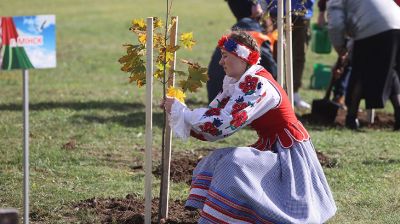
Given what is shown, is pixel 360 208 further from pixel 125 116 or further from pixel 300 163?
pixel 125 116

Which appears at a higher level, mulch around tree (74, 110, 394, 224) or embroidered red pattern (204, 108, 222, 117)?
embroidered red pattern (204, 108, 222, 117)

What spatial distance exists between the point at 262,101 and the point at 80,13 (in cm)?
1916

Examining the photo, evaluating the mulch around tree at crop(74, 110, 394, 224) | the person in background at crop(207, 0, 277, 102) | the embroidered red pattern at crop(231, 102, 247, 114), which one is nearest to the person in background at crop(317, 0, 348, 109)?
the person in background at crop(207, 0, 277, 102)

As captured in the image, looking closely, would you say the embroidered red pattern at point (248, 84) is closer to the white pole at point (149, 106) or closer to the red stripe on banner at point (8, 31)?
the white pole at point (149, 106)

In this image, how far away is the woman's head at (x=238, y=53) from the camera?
6.20 meters

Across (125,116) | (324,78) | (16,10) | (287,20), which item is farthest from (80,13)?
(287,20)

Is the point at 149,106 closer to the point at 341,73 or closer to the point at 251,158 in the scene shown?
the point at 251,158

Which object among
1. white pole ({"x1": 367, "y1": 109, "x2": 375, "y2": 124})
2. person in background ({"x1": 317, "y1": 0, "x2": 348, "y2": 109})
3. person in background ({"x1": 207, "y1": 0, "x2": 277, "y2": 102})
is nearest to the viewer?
person in background ({"x1": 207, "y1": 0, "x2": 277, "y2": 102})

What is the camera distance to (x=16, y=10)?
24516mm

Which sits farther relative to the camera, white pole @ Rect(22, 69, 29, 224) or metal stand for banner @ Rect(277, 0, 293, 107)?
metal stand for banner @ Rect(277, 0, 293, 107)

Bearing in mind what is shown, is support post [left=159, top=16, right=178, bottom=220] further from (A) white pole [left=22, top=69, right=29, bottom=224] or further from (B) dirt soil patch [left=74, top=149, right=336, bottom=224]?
(A) white pole [left=22, top=69, right=29, bottom=224]

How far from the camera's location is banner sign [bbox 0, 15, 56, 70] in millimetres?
5367

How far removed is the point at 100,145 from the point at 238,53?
11.7 ft

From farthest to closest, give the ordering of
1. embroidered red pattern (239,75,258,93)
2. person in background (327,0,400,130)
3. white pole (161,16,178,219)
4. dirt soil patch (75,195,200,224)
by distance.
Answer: person in background (327,0,400,130), dirt soil patch (75,195,200,224), white pole (161,16,178,219), embroidered red pattern (239,75,258,93)
